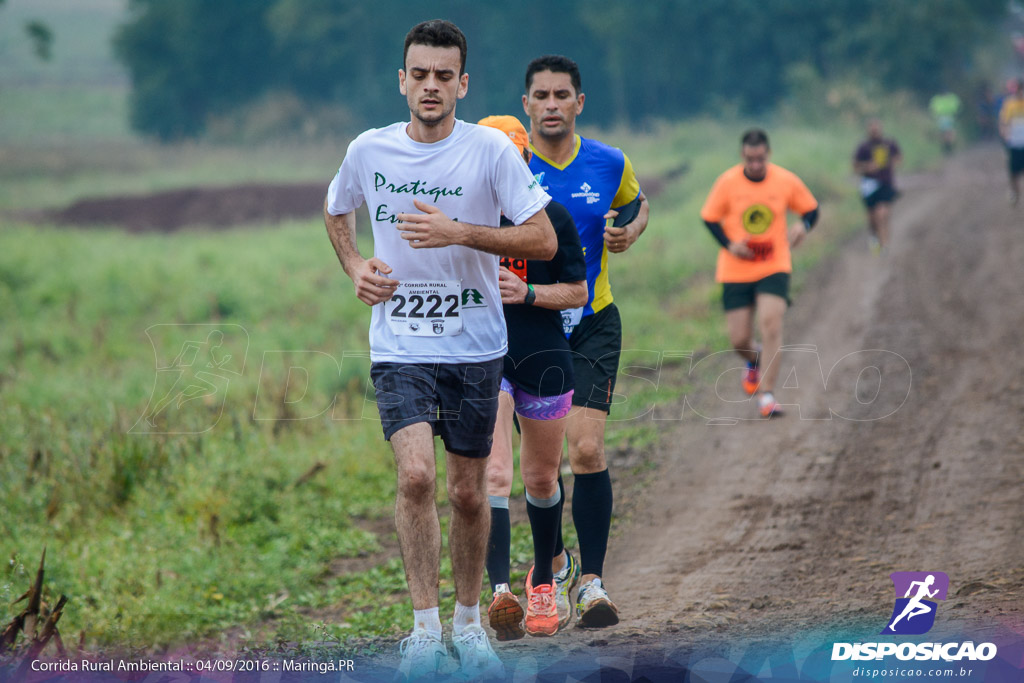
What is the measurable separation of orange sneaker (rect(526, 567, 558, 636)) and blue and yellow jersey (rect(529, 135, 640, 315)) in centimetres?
138

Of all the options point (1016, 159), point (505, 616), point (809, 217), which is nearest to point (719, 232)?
point (809, 217)

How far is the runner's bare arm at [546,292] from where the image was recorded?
4.67 m

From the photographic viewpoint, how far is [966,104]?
41.7 metres

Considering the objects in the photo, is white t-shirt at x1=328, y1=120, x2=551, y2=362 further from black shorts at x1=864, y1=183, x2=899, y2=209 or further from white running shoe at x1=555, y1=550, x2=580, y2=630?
black shorts at x1=864, y1=183, x2=899, y2=209

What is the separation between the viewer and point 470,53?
190 ft

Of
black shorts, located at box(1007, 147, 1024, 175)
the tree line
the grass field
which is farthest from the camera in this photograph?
the tree line

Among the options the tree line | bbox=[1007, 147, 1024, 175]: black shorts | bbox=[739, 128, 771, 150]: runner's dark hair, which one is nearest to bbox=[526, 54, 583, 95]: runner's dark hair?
bbox=[739, 128, 771, 150]: runner's dark hair

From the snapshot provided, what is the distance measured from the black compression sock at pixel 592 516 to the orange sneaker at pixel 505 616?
55cm

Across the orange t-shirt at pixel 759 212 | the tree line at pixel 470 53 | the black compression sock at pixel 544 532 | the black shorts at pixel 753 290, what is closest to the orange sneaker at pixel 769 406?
the black shorts at pixel 753 290

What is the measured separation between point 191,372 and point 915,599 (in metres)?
10.2

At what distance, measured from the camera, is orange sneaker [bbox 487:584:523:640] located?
15.5ft

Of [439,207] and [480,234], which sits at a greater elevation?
[439,207]

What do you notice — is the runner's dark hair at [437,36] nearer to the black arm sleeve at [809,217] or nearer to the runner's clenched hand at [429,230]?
the runner's clenched hand at [429,230]

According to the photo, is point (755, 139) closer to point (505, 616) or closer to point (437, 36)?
point (437, 36)
